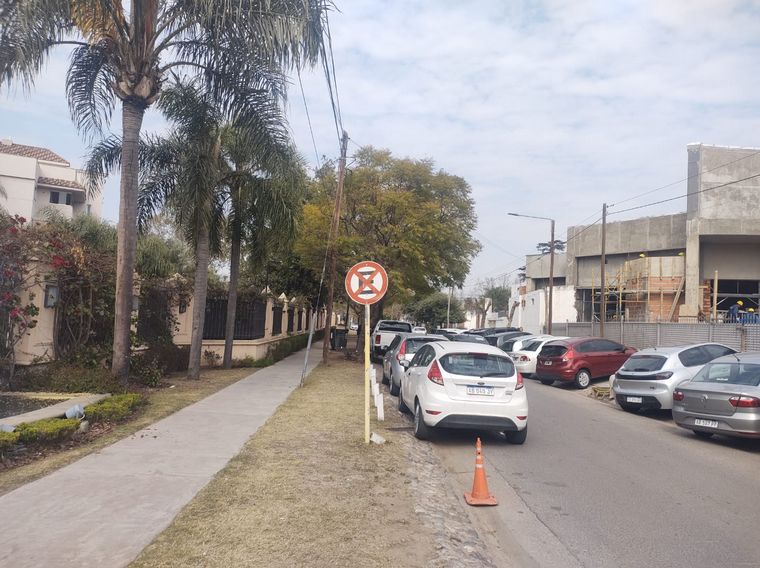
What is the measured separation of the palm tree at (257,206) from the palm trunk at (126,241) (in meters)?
3.62

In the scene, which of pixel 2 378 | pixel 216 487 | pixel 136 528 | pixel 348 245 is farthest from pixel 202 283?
pixel 136 528

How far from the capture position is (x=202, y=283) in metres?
16.5

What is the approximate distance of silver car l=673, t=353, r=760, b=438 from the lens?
32.1 feet

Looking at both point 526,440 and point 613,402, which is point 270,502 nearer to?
point 526,440

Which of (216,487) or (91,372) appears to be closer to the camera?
(216,487)

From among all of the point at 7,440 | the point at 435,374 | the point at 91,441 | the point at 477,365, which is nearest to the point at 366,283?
the point at 435,374

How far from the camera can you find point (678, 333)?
80.4 ft

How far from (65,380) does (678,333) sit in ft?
70.6

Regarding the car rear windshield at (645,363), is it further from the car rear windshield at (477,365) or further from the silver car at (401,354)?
the car rear windshield at (477,365)

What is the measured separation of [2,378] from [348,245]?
14.4 metres

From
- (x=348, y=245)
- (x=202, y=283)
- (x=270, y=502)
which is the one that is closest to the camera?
(x=270, y=502)

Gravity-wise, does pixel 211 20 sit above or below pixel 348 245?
above

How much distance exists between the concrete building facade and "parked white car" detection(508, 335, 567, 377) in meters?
25.1

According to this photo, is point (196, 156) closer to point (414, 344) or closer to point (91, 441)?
point (414, 344)
